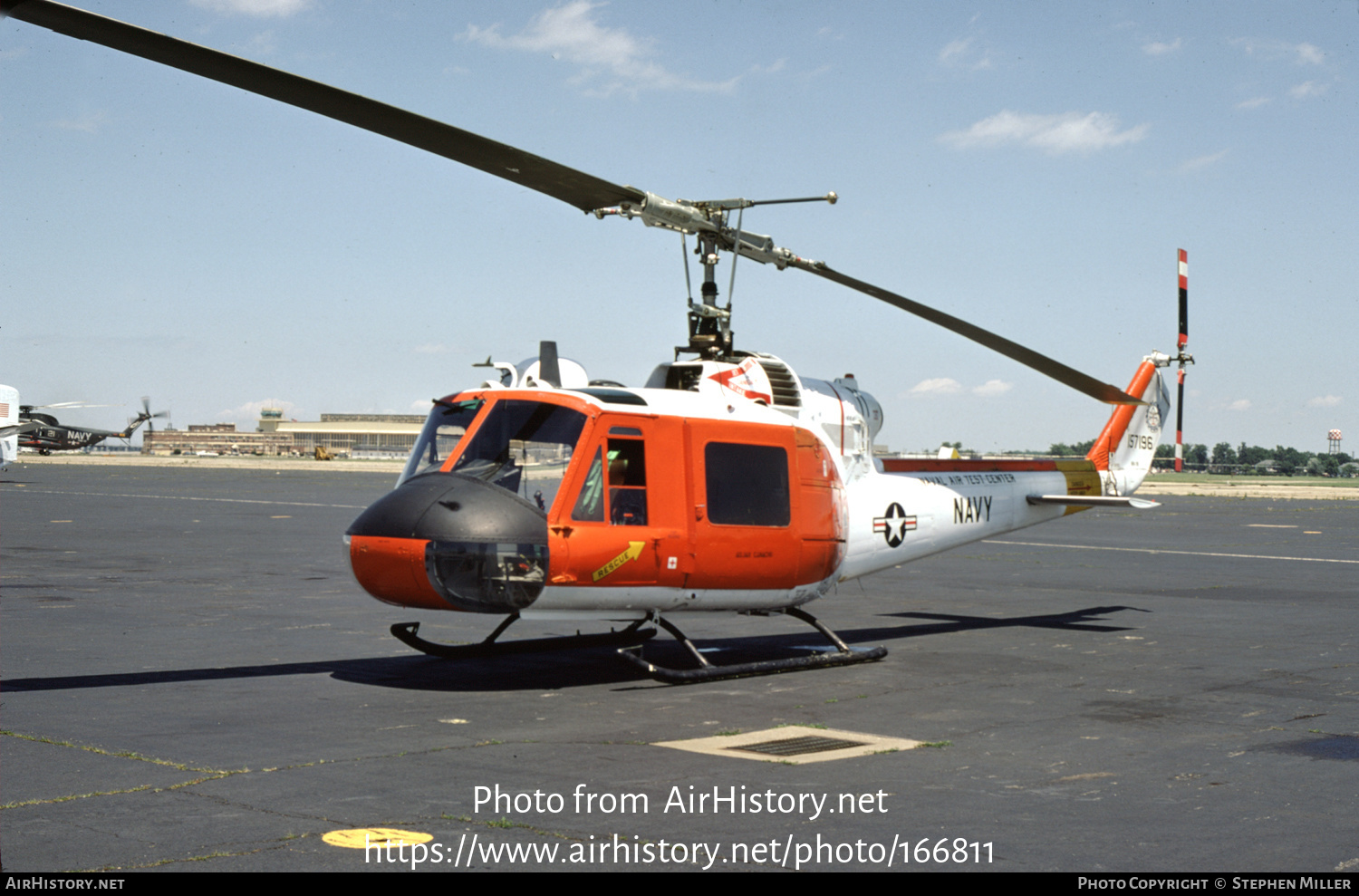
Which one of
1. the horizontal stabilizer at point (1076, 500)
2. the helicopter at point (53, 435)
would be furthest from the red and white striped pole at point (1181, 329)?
the helicopter at point (53, 435)

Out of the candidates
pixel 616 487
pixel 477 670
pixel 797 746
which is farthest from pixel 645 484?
pixel 797 746

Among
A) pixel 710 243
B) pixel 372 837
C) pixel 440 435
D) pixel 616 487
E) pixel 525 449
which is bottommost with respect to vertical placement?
pixel 372 837

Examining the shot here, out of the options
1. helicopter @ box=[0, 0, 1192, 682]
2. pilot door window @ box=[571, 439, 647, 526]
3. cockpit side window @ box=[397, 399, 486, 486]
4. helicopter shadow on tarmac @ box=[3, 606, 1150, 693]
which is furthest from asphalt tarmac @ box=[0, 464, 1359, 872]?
cockpit side window @ box=[397, 399, 486, 486]

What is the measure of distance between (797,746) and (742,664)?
3229mm

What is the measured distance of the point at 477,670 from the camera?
41.0ft

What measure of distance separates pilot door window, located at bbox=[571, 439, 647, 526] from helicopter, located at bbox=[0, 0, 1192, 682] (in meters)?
0.02

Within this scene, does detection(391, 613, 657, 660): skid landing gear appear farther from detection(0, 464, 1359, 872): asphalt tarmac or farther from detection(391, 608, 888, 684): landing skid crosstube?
detection(0, 464, 1359, 872): asphalt tarmac

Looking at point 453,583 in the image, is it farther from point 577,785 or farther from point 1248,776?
point 1248,776

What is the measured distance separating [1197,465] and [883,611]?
647 ft

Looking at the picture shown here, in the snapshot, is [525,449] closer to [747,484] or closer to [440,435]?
[440,435]

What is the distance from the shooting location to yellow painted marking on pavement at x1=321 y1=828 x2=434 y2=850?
21.2 feet

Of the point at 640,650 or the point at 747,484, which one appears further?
the point at 640,650

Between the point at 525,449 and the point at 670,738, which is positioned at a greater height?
the point at 525,449

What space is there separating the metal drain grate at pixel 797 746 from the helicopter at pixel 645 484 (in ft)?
7.91
